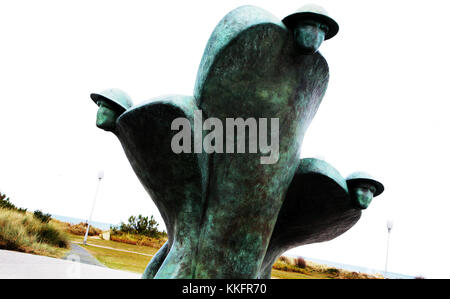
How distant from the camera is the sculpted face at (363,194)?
14.2 feet

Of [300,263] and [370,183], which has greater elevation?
[370,183]

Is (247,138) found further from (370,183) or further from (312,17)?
(370,183)

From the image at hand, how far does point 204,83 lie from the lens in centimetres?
369

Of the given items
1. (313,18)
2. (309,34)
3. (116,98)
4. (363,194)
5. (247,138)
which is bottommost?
(363,194)

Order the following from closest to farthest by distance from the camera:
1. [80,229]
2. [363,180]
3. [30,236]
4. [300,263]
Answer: [363,180] < [30,236] < [300,263] < [80,229]

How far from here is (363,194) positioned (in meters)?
4.32

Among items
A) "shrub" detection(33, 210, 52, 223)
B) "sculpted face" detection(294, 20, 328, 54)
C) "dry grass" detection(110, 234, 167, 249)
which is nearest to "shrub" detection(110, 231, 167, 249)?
"dry grass" detection(110, 234, 167, 249)

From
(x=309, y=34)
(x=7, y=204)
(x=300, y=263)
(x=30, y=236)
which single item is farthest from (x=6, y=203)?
(x=309, y=34)

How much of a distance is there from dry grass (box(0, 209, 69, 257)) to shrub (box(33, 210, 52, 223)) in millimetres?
601

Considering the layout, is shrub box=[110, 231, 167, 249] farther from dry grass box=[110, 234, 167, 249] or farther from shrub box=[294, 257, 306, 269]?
shrub box=[294, 257, 306, 269]

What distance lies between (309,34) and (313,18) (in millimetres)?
148

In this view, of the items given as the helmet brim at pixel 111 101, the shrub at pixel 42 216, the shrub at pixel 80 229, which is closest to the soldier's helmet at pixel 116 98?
the helmet brim at pixel 111 101

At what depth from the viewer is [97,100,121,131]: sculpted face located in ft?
14.4
